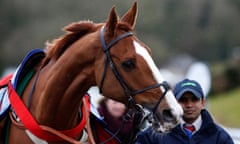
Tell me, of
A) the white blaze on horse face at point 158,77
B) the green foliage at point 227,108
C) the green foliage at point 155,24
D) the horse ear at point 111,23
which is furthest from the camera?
the green foliage at point 155,24

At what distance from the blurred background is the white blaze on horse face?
1964cm

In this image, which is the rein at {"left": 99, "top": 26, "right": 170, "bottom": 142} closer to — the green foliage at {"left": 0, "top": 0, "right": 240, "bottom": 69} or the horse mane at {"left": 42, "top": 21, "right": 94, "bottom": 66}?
the horse mane at {"left": 42, "top": 21, "right": 94, "bottom": 66}

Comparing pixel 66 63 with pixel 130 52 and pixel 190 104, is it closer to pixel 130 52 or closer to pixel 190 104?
pixel 130 52

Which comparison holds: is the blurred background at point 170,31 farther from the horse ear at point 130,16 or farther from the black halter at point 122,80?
the black halter at point 122,80

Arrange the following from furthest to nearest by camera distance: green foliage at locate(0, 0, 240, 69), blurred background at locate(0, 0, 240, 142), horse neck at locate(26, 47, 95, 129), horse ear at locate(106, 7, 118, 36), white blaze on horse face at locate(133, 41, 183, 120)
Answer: green foliage at locate(0, 0, 240, 69), blurred background at locate(0, 0, 240, 142), horse neck at locate(26, 47, 95, 129), horse ear at locate(106, 7, 118, 36), white blaze on horse face at locate(133, 41, 183, 120)

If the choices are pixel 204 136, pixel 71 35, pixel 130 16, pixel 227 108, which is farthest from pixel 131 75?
pixel 227 108

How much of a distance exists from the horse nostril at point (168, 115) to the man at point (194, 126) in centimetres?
52

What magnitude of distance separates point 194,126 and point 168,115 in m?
0.63

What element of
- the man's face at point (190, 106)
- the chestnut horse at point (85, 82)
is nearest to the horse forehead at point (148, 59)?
the chestnut horse at point (85, 82)

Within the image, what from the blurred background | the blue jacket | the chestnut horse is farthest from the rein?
the blurred background

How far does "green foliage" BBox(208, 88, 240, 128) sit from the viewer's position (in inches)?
865

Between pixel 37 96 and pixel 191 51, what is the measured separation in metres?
36.6

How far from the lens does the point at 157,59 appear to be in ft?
112

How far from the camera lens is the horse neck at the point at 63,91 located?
453 cm
